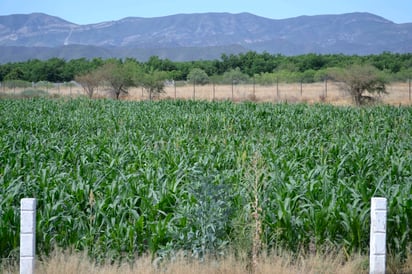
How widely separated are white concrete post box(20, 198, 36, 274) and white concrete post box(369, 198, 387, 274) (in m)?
3.49

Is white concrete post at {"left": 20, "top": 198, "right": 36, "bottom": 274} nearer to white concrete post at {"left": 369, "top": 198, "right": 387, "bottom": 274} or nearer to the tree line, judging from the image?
white concrete post at {"left": 369, "top": 198, "right": 387, "bottom": 274}

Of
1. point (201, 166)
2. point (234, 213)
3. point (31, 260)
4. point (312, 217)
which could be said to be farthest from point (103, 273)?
point (201, 166)

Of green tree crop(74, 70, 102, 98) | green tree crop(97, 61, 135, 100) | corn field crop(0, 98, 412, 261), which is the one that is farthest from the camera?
green tree crop(97, 61, 135, 100)

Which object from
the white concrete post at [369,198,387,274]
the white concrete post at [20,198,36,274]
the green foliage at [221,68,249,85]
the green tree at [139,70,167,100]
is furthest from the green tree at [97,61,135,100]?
the white concrete post at [369,198,387,274]

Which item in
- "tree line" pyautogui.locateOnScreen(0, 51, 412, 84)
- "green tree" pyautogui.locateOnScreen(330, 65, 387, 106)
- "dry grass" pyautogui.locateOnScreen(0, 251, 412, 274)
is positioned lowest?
"dry grass" pyautogui.locateOnScreen(0, 251, 412, 274)

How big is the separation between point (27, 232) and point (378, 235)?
3622mm

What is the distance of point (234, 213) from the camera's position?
815cm

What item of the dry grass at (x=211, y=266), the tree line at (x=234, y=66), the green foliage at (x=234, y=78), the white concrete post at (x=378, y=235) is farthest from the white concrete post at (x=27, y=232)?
the tree line at (x=234, y=66)

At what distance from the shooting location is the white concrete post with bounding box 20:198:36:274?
623 cm

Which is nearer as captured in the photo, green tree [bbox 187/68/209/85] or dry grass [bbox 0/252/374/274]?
dry grass [bbox 0/252/374/274]

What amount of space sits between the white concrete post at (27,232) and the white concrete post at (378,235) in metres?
3.49

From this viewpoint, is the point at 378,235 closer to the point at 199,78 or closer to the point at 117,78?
the point at 117,78

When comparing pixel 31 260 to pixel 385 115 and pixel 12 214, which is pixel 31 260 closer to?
pixel 12 214

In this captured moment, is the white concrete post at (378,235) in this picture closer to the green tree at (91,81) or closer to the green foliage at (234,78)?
the green tree at (91,81)
